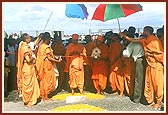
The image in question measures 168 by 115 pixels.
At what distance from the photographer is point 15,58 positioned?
5273 millimetres

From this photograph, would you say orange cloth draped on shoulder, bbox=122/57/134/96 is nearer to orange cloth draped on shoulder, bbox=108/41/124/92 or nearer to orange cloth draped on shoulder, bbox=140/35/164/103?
orange cloth draped on shoulder, bbox=108/41/124/92

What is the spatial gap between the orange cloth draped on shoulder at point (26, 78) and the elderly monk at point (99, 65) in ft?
2.21

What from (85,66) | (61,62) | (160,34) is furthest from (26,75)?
(160,34)

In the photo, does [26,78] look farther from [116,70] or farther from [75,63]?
[116,70]

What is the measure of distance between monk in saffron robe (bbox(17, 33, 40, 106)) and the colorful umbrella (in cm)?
53

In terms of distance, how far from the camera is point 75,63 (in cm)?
530

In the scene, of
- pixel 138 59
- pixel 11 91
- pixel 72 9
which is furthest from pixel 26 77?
pixel 138 59

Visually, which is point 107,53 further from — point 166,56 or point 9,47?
point 9,47

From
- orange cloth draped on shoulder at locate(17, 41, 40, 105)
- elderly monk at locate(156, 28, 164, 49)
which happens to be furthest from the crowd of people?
elderly monk at locate(156, 28, 164, 49)

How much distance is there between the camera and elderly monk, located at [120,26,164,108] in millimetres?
5203

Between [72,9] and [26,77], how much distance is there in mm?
923

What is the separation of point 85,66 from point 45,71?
45 centimetres

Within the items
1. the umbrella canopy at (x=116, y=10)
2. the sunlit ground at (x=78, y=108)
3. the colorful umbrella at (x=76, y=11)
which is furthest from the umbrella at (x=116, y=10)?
the sunlit ground at (x=78, y=108)

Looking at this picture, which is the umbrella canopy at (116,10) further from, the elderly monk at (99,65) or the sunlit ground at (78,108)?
the sunlit ground at (78,108)
